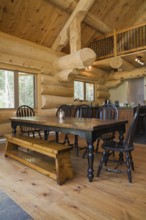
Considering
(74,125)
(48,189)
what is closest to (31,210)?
(48,189)

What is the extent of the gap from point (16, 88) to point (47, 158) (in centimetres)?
282

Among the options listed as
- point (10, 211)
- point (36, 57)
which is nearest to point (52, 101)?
point (36, 57)

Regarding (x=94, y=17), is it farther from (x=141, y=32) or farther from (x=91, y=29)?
(x=141, y=32)

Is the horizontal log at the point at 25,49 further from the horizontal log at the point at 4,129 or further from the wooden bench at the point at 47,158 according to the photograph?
the wooden bench at the point at 47,158

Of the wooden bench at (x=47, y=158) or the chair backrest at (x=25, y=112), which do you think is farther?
the chair backrest at (x=25, y=112)

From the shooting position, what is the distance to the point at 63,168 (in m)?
2.32

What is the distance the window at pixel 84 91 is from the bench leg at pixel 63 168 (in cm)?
492

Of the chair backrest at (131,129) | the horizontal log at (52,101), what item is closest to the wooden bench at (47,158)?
the chair backrest at (131,129)

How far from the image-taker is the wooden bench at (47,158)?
2283mm

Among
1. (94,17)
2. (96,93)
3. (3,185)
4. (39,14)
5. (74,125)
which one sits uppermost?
(94,17)

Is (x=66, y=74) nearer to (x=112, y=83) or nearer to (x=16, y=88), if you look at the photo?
(x=16, y=88)

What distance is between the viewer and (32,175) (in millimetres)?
2531

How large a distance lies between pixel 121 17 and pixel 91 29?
1.31m

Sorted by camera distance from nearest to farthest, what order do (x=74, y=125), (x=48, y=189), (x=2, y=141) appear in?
(x=48, y=189), (x=74, y=125), (x=2, y=141)
